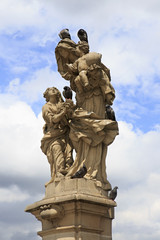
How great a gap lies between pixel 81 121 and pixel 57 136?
899mm

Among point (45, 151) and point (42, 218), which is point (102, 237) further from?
point (45, 151)

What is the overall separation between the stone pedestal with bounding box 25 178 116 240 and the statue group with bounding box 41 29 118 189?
316mm

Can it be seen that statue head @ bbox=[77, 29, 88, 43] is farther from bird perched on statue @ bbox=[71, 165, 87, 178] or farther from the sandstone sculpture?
bird perched on statue @ bbox=[71, 165, 87, 178]

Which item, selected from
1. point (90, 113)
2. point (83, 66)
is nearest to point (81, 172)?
point (90, 113)

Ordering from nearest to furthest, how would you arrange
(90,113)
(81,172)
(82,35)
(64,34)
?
(81,172)
(90,113)
(82,35)
(64,34)

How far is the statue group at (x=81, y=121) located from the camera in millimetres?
12828

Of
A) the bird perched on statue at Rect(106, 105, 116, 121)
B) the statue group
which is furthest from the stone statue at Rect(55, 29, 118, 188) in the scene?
the bird perched on statue at Rect(106, 105, 116, 121)

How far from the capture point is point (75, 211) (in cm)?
1189

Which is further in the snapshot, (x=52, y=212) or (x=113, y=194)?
(x=113, y=194)

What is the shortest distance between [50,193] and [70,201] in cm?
99

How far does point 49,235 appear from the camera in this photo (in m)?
12.3

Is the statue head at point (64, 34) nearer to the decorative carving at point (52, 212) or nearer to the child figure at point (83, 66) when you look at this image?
the child figure at point (83, 66)

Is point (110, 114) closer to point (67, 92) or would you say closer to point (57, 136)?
point (67, 92)

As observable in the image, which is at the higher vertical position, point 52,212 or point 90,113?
point 90,113
